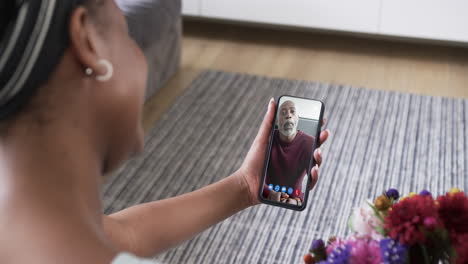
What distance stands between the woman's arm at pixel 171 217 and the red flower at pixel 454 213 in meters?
0.35

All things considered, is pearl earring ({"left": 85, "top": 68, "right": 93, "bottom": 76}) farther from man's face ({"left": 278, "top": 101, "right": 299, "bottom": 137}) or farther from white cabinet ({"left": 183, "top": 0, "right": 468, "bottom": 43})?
white cabinet ({"left": 183, "top": 0, "right": 468, "bottom": 43})

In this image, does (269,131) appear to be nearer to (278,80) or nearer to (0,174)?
(0,174)

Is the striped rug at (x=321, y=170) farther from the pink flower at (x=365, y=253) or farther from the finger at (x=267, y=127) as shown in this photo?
the pink flower at (x=365, y=253)

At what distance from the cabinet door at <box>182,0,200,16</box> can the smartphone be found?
2.18 meters

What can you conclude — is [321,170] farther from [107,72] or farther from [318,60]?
[107,72]

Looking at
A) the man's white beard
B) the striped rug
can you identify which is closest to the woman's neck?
the man's white beard

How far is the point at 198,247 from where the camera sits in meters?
1.89

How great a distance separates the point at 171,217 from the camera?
1.01 meters

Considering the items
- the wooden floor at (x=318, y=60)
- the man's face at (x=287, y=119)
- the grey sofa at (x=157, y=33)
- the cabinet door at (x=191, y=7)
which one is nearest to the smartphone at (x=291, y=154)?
the man's face at (x=287, y=119)

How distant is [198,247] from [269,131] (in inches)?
31.9

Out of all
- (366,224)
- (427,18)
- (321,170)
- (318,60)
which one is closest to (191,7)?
(318,60)

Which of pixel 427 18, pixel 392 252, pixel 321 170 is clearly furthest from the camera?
pixel 427 18

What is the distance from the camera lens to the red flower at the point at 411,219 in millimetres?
830

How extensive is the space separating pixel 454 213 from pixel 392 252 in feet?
0.39
